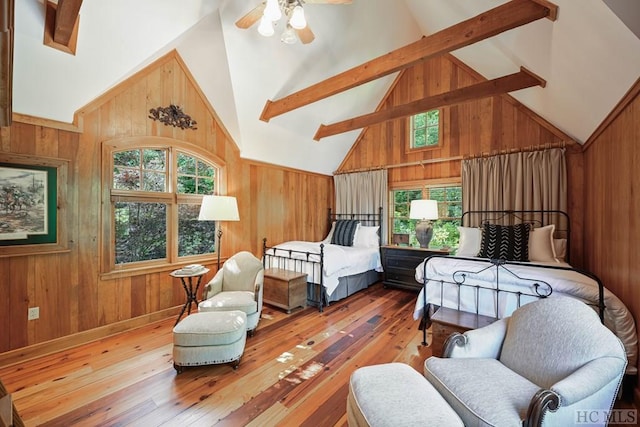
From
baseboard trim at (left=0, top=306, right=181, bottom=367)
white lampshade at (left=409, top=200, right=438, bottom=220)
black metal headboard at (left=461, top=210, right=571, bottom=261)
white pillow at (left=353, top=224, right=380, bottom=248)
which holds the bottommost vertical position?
baseboard trim at (left=0, top=306, right=181, bottom=367)

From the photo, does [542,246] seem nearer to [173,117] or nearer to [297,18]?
[297,18]

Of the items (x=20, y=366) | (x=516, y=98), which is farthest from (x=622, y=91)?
(x=20, y=366)

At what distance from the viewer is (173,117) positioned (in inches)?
135

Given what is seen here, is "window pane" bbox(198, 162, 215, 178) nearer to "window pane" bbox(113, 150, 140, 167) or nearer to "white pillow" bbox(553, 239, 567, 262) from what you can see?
"window pane" bbox(113, 150, 140, 167)

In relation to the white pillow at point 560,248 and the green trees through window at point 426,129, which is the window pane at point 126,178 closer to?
the green trees through window at point 426,129

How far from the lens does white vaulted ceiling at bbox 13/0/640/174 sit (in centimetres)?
195

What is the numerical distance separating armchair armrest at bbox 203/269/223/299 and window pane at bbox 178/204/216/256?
864 mm

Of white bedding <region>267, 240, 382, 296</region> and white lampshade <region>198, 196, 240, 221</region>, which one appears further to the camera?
white bedding <region>267, 240, 382, 296</region>

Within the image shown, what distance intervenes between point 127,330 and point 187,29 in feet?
11.1

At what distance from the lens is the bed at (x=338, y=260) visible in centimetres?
374

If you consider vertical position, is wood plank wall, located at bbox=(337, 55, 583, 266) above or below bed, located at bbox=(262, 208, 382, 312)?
above

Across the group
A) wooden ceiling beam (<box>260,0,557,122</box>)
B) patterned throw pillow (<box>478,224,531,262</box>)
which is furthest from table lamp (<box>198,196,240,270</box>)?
patterned throw pillow (<box>478,224,531,262</box>)

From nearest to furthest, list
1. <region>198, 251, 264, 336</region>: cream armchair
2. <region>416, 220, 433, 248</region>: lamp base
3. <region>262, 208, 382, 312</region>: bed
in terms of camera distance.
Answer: <region>198, 251, 264, 336</region>: cream armchair → <region>262, 208, 382, 312</region>: bed → <region>416, 220, 433, 248</region>: lamp base

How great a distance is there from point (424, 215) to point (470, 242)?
2.67 feet
